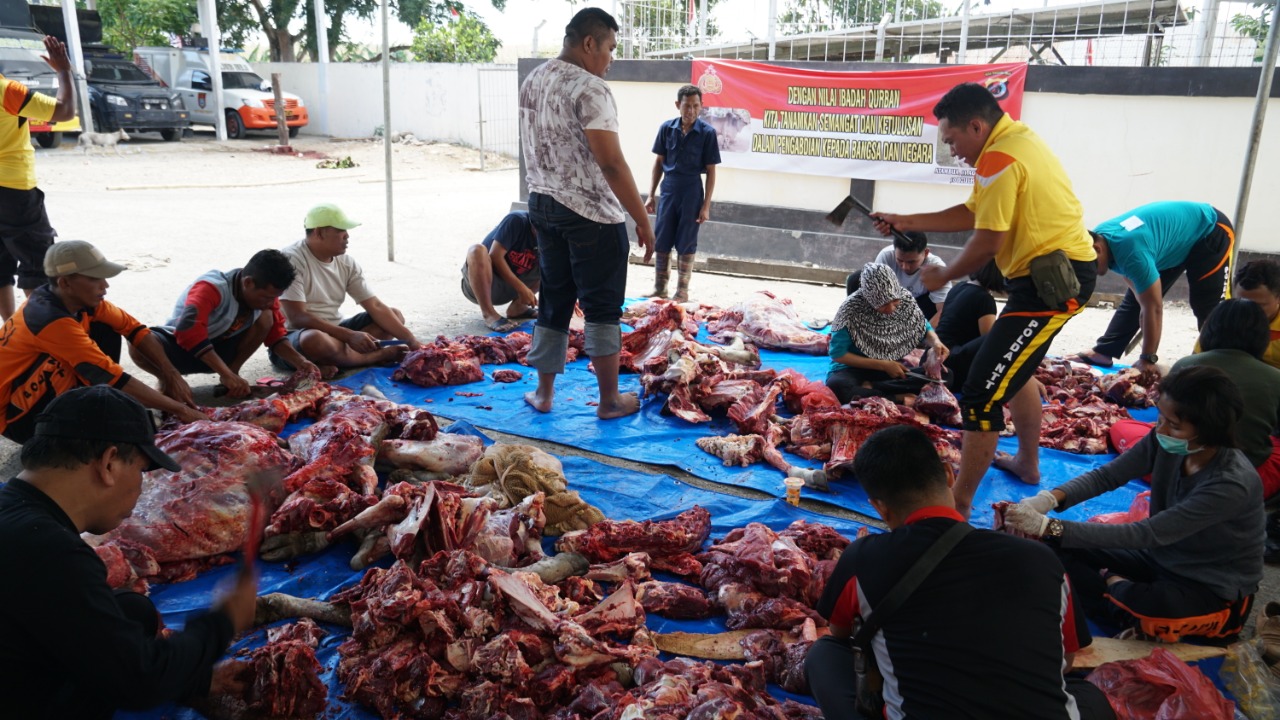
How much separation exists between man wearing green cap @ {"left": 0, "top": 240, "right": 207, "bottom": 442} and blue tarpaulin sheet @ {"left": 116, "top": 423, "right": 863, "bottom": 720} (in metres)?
1.49

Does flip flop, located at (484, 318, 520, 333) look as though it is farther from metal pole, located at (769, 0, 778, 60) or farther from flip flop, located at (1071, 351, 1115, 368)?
metal pole, located at (769, 0, 778, 60)

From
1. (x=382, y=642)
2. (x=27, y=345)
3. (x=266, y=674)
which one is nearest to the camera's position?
(x=266, y=674)

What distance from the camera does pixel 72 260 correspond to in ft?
13.3

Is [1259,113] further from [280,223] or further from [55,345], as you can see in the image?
[280,223]

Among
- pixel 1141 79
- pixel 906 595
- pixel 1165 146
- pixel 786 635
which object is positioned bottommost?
pixel 786 635

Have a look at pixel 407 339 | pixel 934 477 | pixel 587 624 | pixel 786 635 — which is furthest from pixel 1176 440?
pixel 407 339

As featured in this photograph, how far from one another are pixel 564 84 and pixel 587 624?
2.86 metres

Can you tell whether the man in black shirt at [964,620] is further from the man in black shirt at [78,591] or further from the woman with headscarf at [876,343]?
the woman with headscarf at [876,343]

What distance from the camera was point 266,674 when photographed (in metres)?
2.63

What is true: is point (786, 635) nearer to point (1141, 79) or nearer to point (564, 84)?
point (564, 84)

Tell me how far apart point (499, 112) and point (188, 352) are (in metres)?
19.1

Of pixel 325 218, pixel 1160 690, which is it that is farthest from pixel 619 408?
pixel 1160 690

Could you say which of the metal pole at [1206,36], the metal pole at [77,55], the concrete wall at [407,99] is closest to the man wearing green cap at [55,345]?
the metal pole at [1206,36]

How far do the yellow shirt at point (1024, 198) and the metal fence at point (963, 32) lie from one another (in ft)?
Result: 20.0
